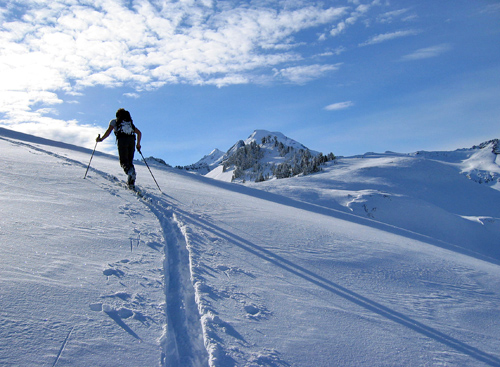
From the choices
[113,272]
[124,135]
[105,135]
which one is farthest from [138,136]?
[113,272]

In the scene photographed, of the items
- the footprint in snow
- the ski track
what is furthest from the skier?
the footprint in snow

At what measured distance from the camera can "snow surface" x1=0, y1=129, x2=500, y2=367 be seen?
2539 millimetres

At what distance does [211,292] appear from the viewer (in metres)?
3.56

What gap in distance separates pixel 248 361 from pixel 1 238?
11.5ft

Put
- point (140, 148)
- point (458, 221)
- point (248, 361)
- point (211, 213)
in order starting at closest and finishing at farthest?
point (248, 361)
point (211, 213)
point (140, 148)
point (458, 221)

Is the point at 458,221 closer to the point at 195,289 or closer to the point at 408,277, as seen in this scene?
the point at 408,277

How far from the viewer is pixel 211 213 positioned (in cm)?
766

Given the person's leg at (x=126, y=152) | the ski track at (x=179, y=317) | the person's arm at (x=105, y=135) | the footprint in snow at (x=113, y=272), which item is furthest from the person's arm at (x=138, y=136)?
the footprint in snow at (x=113, y=272)

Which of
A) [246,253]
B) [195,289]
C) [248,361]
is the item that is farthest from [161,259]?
[248,361]

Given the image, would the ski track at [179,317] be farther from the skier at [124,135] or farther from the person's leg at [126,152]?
the skier at [124,135]

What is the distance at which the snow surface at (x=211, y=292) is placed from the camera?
8.33 feet

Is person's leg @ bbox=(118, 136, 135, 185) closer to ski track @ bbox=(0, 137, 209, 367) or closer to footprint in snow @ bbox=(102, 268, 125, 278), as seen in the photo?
ski track @ bbox=(0, 137, 209, 367)

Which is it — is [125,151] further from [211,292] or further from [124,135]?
[211,292]

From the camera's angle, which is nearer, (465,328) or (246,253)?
(465,328)
